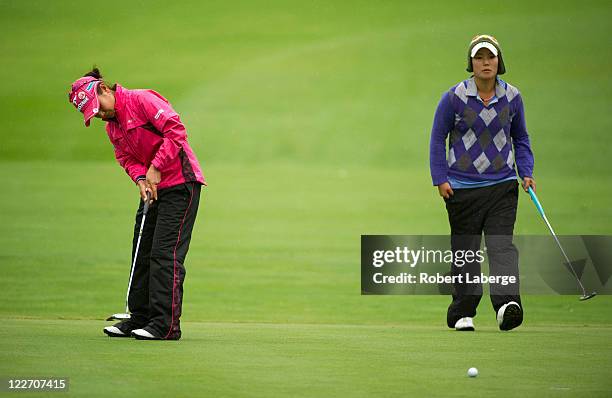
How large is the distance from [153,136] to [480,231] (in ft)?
6.10

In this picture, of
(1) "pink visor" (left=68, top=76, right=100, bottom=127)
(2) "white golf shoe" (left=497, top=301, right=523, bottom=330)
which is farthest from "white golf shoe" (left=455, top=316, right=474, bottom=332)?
(1) "pink visor" (left=68, top=76, right=100, bottom=127)

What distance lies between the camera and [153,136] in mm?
6523

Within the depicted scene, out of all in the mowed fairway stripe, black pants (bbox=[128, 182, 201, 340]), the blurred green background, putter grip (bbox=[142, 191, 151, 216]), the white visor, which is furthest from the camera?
the blurred green background

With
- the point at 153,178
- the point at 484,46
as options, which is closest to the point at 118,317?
the point at 153,178

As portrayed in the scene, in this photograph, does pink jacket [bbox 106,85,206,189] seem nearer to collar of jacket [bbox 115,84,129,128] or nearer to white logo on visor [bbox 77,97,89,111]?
collar of jacket [bbox 115,84,129,128]

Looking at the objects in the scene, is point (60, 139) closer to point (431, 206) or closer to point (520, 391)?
point (431, 206)

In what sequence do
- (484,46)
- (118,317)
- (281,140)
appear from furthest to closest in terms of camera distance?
1. (281,140)
2. (484,46)
3. (118,317)

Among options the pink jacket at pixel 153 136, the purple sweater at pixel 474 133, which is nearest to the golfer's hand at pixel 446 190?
the purple sweater at pixel 474 133

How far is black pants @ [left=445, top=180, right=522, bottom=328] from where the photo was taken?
6949 millimetres

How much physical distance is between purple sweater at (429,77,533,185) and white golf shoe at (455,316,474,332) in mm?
748

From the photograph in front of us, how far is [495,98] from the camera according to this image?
700 cm

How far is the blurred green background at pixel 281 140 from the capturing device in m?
10.6

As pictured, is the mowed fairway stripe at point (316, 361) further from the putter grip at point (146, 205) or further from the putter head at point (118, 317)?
the putter grip at point (146, 205)

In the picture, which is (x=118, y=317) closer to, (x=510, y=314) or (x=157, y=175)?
(x=157, y=175)
